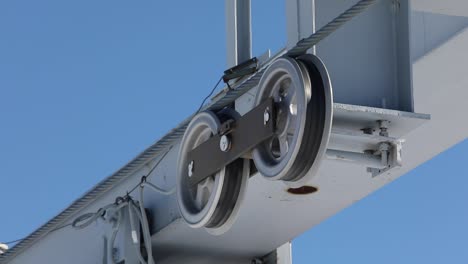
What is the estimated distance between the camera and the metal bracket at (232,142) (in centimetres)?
524

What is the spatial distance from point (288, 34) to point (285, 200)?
0.95 meters

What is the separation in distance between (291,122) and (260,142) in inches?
8.6

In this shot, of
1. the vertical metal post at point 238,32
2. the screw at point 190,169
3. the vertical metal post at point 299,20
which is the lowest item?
the screw at point 190,169

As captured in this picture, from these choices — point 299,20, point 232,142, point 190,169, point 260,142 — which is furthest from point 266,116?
point 190,169

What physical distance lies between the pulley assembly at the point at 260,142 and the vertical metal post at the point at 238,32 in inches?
13.9

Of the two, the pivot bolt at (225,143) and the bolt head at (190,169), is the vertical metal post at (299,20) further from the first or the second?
the bolt head at (190,169)

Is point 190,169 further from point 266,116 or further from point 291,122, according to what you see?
point 291,122

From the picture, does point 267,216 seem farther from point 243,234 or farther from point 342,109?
point 342,109

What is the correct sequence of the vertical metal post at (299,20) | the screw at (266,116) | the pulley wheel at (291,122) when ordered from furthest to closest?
the vertical metal post at (299,20)
the screw at (266,116)
the pulley wheel at (291,122)

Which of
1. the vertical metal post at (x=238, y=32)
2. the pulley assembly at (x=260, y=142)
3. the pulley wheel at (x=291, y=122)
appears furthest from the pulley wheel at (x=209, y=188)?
the vertical metal post at (x=238, y=32)

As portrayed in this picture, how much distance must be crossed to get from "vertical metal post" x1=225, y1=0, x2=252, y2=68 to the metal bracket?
0.48 metres

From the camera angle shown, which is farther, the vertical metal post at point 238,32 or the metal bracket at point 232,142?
the vertical metal post at point 238,32

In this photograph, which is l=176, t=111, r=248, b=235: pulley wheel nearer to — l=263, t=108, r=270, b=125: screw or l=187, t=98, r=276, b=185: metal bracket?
l=187, t=98, r=276, b=185: metal bracket

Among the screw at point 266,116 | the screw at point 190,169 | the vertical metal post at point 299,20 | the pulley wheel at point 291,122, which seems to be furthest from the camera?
the screw at point 190,169
